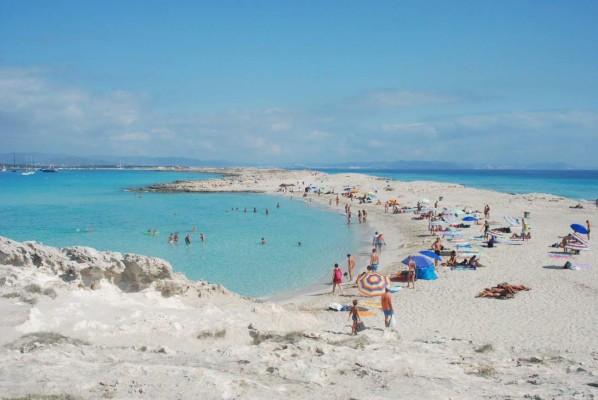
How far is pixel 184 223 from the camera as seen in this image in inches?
1529

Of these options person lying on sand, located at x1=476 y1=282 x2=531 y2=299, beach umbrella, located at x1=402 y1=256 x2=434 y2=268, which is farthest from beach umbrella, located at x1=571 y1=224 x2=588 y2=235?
beach umbrella, located at x1=402 y1=256 x2=434 y2=268

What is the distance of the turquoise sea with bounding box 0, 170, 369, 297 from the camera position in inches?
862

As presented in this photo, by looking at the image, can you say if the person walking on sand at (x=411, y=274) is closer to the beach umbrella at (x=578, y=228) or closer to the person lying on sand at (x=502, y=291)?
the person lying on sand at (x=502, y=291)

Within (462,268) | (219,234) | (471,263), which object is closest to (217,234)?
(219,234)


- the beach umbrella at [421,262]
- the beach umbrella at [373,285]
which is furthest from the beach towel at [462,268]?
the beach umbrella at [373,285]

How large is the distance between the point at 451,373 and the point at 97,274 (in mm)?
7295

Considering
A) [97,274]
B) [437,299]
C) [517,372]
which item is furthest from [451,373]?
[437,299]

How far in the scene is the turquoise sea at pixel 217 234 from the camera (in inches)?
862

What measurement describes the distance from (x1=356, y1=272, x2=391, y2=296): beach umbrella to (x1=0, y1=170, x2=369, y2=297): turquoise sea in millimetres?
4643

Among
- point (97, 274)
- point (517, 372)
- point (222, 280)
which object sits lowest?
point (222, 280)

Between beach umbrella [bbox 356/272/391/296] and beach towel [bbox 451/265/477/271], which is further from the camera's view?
beach towel [bbox 451/265/477/271]

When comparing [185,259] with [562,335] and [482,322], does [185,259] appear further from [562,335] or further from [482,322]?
[562,335]

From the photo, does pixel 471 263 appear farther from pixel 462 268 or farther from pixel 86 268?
pixel 86 268

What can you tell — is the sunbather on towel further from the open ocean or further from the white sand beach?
the open ocean
